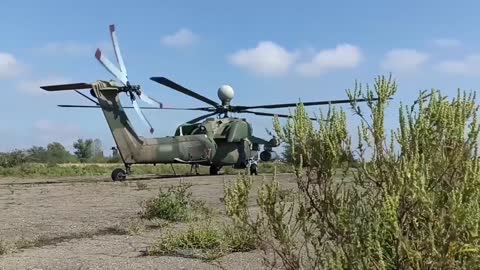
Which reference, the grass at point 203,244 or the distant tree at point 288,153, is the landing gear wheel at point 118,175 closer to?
the grass at point 203,244

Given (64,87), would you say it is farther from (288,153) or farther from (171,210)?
(288,153)

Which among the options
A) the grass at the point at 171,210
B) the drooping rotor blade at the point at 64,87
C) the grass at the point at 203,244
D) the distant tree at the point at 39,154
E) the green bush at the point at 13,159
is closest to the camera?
the grass at the point at 203,244

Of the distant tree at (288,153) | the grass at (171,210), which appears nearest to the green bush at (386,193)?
the distant tree at (288,153)

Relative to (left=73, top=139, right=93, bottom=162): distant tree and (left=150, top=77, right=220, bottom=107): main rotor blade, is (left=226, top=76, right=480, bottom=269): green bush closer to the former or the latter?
(left=150, top=77, right=220, bottom=107): main rotor blade

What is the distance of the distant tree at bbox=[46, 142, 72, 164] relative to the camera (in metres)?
70.4

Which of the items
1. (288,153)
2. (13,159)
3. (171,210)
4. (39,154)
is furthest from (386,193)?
(39,154)

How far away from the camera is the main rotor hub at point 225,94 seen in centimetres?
3381

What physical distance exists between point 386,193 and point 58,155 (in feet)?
239

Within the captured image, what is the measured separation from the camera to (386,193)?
3076 mm

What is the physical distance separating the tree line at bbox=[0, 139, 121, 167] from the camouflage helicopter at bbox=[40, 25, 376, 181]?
23.6 m

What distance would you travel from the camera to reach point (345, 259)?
11.0 feet

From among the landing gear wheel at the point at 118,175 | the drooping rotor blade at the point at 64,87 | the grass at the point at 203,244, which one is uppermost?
the drooping rotor blade at the point at 64,87


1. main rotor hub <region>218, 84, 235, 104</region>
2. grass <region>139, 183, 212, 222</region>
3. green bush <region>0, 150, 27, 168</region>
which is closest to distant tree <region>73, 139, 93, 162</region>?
green bush <region>0, 150, 27, 168</region>

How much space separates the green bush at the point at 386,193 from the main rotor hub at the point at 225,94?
2963cm
